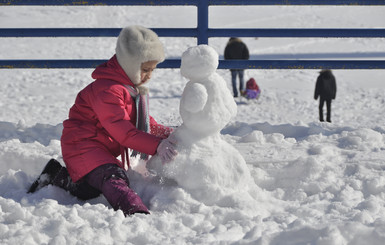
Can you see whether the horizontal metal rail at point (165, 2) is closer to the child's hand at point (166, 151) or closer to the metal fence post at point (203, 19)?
A: the metal fence post at point (203, 19)

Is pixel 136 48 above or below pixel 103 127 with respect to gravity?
above

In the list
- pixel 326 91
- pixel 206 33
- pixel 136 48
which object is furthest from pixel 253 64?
pixel 326 91

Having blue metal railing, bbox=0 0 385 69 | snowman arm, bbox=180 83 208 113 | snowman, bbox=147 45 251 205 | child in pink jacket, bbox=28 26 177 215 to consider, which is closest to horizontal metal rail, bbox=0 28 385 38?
blue metal railing, bbox=0 0 385 69

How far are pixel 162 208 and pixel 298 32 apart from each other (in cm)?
Answer: 271

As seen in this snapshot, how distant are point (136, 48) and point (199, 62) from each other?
15.0 inches

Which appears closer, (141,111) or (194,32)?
(141,111)

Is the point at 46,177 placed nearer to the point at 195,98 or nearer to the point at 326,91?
the point at 195,98

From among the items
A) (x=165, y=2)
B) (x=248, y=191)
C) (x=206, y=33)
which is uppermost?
(x=165, y=2)

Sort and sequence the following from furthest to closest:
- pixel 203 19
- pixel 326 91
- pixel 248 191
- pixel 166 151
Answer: pixel 326 91 < pixel 203 19 < pixel 248 191 < pixel 166 151

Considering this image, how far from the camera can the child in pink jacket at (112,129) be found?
323 cm

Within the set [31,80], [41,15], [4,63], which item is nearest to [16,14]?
[41,15]

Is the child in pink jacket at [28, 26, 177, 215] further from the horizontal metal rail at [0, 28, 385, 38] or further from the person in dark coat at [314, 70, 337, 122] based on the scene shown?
the person in dark coat at [314, 70, 337, 122]

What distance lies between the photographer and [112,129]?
3240mm

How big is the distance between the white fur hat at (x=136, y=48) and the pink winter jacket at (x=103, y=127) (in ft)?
0.25
